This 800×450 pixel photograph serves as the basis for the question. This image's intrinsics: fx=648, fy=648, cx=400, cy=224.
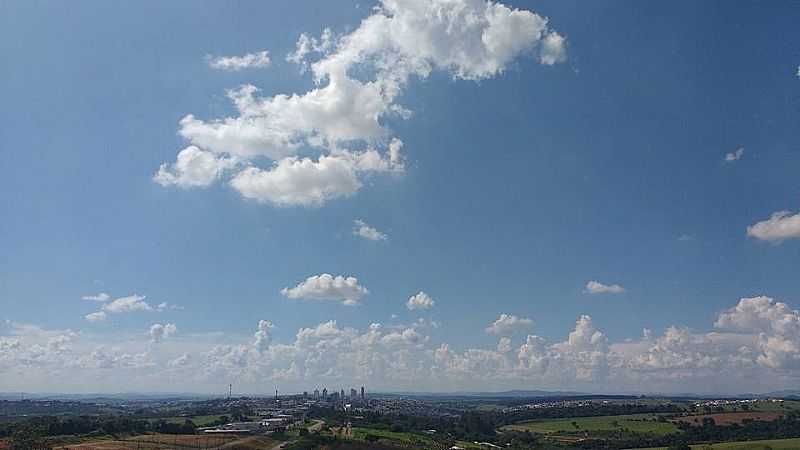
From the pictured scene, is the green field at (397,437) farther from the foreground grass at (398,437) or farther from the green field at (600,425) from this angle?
the green field at (600,425)

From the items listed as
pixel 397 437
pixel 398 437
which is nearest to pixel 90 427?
pixel 397 437

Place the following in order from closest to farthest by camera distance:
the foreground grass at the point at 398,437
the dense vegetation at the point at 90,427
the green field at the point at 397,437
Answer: the dense vegetation at the point at 90,427, the foreground grass at the point at 398,437, the green field at the point at 397,437

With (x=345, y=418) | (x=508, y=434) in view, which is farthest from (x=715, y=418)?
(x=345, y=418)

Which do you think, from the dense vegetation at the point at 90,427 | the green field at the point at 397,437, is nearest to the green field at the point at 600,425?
the green field at the point at 397,437

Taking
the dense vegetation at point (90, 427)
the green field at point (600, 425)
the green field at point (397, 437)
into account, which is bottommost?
the green field at point (600, 425)

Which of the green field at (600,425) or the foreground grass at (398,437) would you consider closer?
the foreground grass at (398,437)

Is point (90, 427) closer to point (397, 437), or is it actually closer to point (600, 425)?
point (397, 437)

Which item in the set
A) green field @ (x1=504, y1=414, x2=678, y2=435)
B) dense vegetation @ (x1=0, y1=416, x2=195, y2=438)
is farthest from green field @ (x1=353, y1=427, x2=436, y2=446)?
green field @ (x1=504, y1=414, x2=678, y2=435)

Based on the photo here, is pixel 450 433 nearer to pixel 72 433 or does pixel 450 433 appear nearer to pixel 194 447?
pixel 194 447

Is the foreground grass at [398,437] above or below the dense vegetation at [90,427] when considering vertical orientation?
below
